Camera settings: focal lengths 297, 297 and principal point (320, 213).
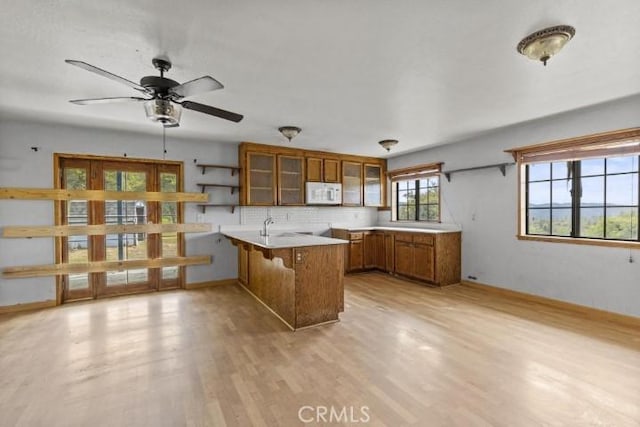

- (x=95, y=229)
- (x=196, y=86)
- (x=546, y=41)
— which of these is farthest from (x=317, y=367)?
(x=95, y=229)

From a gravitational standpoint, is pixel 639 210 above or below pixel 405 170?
below

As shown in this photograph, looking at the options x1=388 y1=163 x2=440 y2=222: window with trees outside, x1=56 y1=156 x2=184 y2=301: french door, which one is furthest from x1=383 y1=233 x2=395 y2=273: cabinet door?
x1=56 y1=156 x2=184 y2=301: french door

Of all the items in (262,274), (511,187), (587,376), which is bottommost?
(587,376)

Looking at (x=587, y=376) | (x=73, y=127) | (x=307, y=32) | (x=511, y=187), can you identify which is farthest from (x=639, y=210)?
(x=73, y=127)

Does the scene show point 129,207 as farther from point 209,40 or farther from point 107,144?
point 209,40

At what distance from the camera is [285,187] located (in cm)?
A: 536

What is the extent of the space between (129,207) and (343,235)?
363 centimetres

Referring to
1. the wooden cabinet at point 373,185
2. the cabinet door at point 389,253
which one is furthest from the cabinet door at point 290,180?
Answer: the cabinet door at point 389,253

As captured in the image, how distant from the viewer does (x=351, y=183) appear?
6121 millimetres

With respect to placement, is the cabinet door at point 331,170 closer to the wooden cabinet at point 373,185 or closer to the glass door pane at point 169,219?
the wooden cabinet at point 373,185

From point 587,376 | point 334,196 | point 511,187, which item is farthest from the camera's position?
point 334,196

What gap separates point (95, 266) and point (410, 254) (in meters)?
4.86

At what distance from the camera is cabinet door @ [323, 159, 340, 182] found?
18.9 ft

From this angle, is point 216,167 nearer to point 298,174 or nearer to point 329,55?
point 298,174
